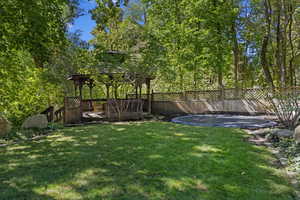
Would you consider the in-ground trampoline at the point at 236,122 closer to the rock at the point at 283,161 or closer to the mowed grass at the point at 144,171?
the mowed grass at the point at 144,171

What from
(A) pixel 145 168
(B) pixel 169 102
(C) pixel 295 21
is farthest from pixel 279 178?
(C) pixel 295 21

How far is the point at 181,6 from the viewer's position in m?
14.3

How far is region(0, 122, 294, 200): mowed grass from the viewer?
8.45 feet

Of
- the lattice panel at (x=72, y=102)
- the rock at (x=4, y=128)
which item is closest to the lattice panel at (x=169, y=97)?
the lattice panel at (x=72, y=102)

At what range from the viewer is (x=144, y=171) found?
3.29 meters

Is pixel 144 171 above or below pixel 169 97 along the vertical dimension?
below

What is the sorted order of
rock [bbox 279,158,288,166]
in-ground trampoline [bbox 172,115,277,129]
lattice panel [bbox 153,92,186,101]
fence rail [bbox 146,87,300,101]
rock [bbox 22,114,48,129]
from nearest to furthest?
rock [bbox 279,158,288,166] < in-ground trampoline [bbox 172,115,277,129] < rock [bbox 22,114,48,129] < fence rail [bbox 146,87,300,101] < lattice panel [bbox 153,92,186,101]

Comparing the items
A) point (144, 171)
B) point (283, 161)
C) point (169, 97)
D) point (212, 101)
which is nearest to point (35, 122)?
point (144, 171)

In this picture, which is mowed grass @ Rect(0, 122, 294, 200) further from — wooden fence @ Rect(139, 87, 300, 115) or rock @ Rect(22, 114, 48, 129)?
wooden fence @ Rect(139, 87, 300, 115)

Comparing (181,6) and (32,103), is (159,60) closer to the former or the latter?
(181,6)

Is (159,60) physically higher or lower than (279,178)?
higher

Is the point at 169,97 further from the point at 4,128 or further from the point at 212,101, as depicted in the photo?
the point at 4,128

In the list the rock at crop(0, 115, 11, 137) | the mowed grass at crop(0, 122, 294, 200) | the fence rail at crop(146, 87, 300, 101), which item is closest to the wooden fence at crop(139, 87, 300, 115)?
the fence rail at crop(146, 87, 300, 101)

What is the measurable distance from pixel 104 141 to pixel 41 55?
291cm
